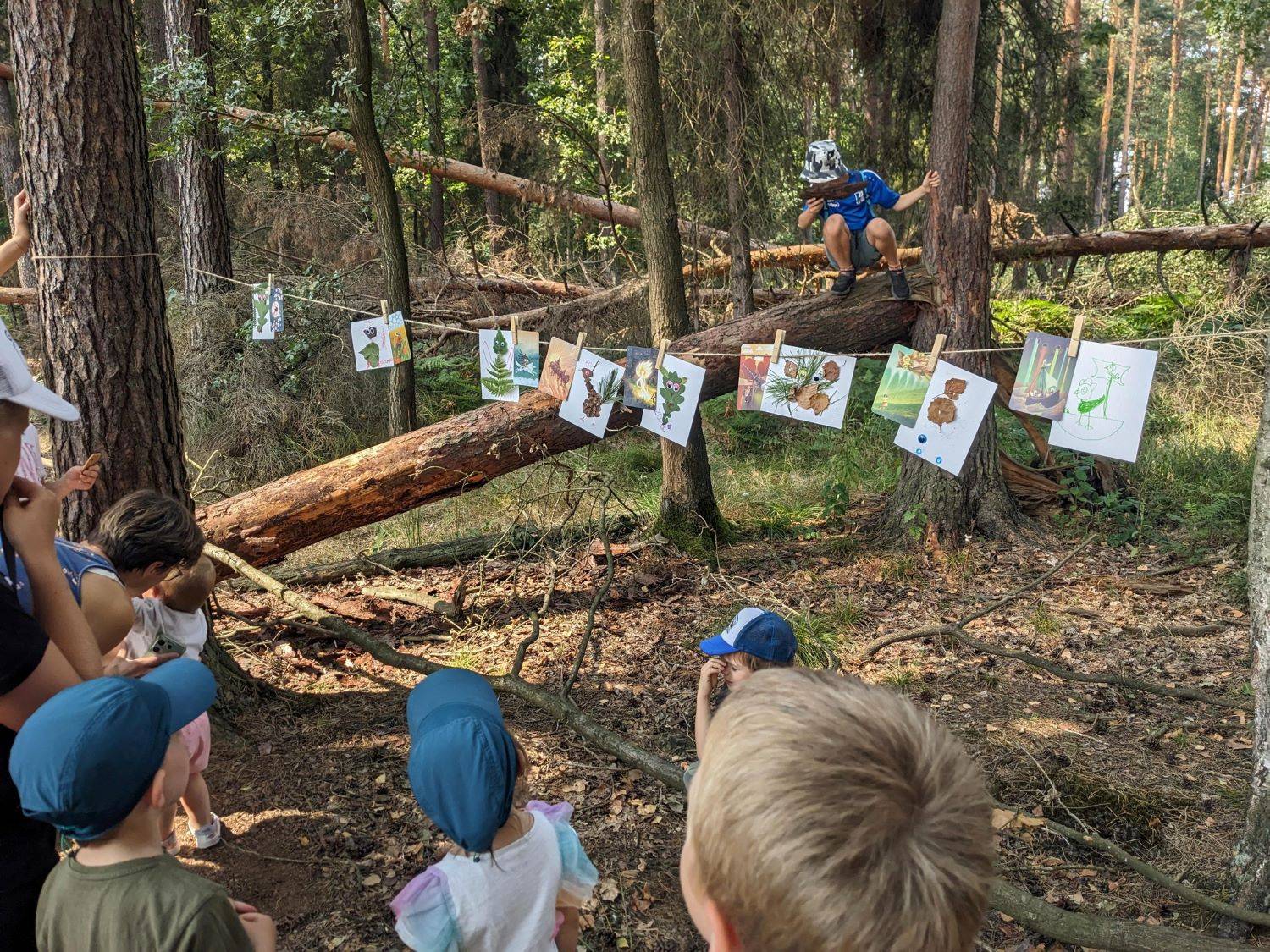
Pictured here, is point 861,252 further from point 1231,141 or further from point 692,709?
point 1231,141

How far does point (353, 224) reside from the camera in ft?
37.0

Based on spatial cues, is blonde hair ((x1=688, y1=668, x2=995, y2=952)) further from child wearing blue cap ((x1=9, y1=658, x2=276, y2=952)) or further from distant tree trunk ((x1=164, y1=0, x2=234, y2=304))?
distant tree trunk ((x1=164, y1=0, x2=234, y2=304))

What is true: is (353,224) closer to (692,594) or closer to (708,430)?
(708,430)

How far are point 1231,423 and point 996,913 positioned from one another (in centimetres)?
743

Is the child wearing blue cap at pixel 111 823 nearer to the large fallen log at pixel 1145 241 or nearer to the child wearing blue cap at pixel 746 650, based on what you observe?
the child wearing blue cap at pixel 746 650

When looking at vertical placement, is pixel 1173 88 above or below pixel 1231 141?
above

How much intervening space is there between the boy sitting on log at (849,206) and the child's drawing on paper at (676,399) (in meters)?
1.31

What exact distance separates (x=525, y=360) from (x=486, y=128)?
5.28 metres

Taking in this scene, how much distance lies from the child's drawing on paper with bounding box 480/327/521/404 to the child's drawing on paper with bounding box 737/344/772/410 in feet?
4.66

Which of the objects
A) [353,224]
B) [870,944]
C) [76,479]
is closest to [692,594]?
[76,479]

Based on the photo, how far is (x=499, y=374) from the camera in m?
5.61

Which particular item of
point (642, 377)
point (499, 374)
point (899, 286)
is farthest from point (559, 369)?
point (899, 286)

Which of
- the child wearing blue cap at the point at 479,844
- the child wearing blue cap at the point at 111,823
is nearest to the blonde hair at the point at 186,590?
the child wearing blue cap at the point at 479,844

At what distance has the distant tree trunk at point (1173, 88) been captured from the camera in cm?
3725
